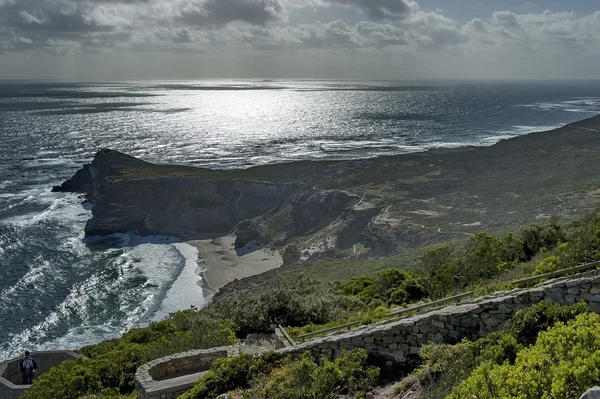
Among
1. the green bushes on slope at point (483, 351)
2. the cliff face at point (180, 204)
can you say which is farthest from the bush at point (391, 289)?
the cliff face at point (180, 204)

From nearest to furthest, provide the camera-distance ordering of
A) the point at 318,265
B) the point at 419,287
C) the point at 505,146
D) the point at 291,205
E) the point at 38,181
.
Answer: the point at 419,287, the point at 318,265, the point at 291,205, the point at 38,181, the point at 505,146

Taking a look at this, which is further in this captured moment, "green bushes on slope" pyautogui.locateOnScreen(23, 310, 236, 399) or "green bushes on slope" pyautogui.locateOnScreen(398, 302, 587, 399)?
"green bushes on slope" pyautogui.locateOnScreen(23, 310, 236, 399)

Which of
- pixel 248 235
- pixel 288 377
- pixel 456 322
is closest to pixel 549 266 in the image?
pixel 456 322

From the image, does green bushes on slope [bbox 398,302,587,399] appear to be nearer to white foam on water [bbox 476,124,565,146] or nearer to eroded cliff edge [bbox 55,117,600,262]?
eroded cliff edge [bbox 55,117,600,262]

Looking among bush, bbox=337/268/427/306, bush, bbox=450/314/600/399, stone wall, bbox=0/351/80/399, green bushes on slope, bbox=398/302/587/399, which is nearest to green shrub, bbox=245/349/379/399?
green bushes on slope, bbox=398/302/587/399

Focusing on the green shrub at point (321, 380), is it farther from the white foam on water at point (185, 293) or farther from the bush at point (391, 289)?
the white foam on water at point (185, 293)

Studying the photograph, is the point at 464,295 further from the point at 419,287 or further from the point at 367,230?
the point at 367,230

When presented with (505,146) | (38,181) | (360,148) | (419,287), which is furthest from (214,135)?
(419,287)
